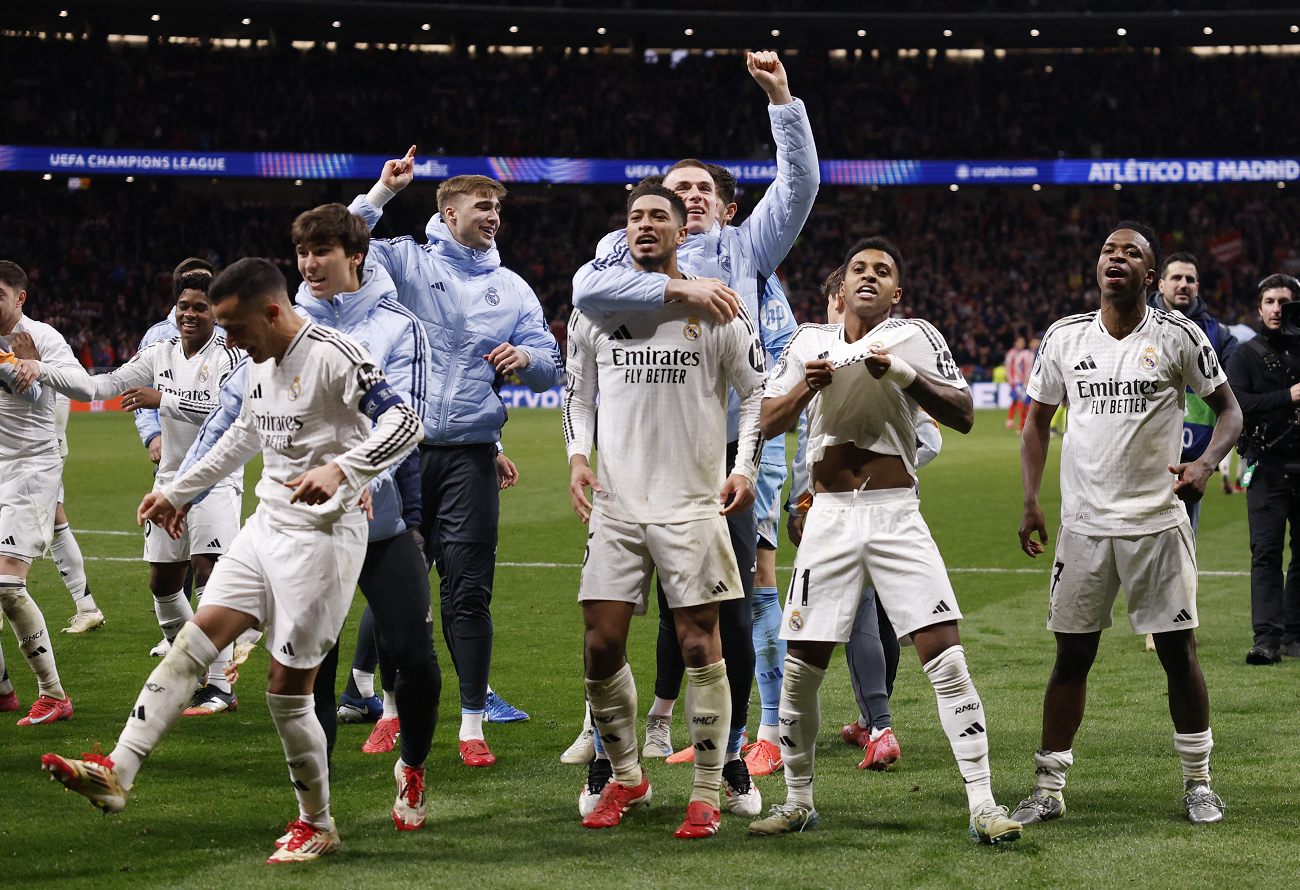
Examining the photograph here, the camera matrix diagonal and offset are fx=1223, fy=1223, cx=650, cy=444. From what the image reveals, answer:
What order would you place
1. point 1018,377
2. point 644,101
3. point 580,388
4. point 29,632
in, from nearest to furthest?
point 580,388 < point 29,632 < point 1018,377 < point 644,101

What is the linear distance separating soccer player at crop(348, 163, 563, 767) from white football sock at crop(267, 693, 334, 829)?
136 cm

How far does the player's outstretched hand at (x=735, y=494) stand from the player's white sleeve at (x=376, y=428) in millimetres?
1198

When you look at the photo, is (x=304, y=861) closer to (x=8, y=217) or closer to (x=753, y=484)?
(x=753, y=484)

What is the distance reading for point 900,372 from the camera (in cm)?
443

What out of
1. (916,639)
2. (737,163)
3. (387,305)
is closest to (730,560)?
(916,639)

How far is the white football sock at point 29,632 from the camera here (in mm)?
6387

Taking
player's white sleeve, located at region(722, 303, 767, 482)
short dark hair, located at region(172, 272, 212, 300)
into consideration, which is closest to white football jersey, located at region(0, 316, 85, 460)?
short dark hair, located at region(172, 272, 212, 300)

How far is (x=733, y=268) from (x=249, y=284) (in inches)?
88.1

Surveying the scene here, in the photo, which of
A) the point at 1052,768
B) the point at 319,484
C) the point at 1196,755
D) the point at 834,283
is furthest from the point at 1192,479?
the point at 319,484

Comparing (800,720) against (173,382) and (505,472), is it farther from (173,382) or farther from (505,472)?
(173,382)

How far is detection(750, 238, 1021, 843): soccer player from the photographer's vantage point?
14.6ft

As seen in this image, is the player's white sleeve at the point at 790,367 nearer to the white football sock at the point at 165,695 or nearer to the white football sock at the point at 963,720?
the white football sock at the point at 963,720

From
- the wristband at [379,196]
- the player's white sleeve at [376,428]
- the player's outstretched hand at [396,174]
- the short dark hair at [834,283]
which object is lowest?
the player's white sleeve at [376,428]

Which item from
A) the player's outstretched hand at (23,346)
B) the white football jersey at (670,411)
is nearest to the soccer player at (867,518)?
the white football jersey at (670,411)
